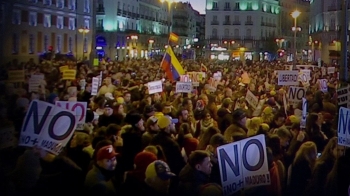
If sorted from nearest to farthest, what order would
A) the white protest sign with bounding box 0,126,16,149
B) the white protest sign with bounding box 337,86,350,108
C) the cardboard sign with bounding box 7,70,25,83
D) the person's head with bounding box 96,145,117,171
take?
the person's head with bounding box 96,145,117,171 < the white protest sign with bounding box 0,126,16,149 < the white protest sign with bounding box 337,86,350,108 < the cardboard sign with bounding box 7,70,25,83

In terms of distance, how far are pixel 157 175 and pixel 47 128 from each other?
167 centimetres

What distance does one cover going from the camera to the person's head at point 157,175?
654cm

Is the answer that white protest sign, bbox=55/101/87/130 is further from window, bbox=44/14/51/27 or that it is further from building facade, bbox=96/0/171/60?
building facade, bbox=96/0/171/60

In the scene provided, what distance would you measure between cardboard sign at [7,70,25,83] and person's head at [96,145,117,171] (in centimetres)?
455

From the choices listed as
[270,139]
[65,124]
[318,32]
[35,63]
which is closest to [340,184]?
[270,139]

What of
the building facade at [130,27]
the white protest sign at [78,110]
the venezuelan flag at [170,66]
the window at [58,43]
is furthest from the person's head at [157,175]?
the venezuelan flag at [170,66]

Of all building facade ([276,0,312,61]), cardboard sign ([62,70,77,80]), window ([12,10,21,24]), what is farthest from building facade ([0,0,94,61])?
building facade ([276,0,312,61])

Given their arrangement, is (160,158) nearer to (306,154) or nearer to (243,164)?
(243,164)

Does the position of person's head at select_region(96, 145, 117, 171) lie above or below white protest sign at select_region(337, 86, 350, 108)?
below

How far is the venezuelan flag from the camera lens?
1688cm

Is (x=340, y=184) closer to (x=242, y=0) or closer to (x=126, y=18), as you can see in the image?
(x=126, y=18)

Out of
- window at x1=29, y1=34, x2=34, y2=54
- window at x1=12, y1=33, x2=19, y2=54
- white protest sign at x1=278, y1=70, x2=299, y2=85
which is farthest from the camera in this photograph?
white protest sign at x1=278, y1=70, x2=299, y2=85

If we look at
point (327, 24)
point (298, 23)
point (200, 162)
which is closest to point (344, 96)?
point (200, 162)

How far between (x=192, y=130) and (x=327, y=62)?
18.8m
